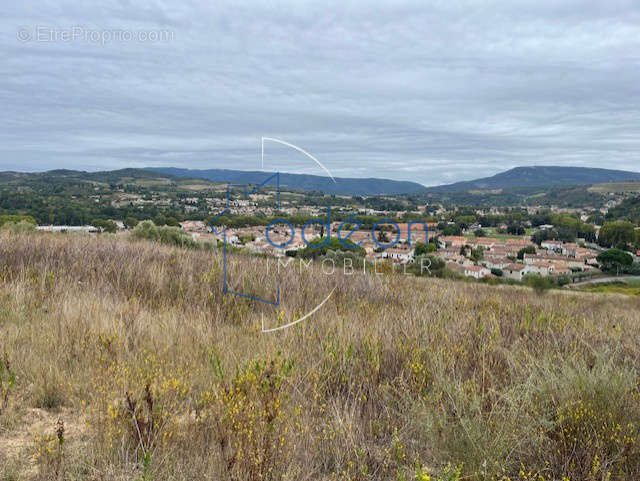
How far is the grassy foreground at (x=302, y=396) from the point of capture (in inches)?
96.5

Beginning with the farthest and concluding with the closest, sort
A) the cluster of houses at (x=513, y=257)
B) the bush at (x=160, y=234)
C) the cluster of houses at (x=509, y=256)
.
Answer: the cluster of houses at (x=513, y=257) → the cluster of houses at (x=509, y=256) → the bush at (x=160, y=234)

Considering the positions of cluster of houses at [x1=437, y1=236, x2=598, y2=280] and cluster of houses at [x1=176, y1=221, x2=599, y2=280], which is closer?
cluster of houses at [x1=176, y1=221, x2=599, y2=280]

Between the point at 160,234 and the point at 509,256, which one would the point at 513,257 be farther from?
the point at 160,234

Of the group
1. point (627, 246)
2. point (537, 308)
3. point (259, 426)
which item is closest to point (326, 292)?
point (537, 308)

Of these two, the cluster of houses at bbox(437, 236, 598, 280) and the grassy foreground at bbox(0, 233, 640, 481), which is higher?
the grassy foreground at bbox(0, 233, 640, 481)

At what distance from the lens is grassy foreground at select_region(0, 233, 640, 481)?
2451 millimetres

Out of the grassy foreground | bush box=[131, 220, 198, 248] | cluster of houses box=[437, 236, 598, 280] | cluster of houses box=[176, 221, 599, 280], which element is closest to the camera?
the grassy foreground

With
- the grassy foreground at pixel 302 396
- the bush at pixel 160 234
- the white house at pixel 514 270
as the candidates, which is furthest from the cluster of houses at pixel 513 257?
the grassy foreground at pixel 302 396

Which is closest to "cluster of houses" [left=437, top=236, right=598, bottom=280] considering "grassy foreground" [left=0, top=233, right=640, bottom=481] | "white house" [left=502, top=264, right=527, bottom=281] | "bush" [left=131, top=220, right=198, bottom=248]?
"white house" [left=502, top=264, right=527, bottom=281]

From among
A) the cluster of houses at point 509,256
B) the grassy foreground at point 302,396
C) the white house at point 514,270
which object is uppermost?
the grassy foreground at point 302,396

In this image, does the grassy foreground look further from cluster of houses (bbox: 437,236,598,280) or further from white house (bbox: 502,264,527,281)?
white house (bbox: 502,264,527,281)

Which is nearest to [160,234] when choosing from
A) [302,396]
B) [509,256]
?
[302,396]

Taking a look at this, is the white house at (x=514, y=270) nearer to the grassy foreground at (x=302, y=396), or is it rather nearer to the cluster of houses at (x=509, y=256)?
the cluster of houses at (x=509, y=256)

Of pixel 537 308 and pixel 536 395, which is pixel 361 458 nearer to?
pixel 536 395
